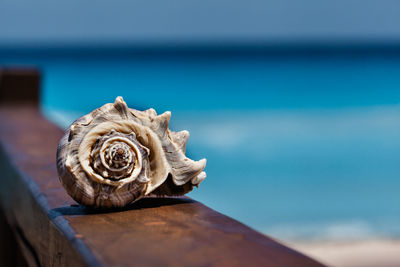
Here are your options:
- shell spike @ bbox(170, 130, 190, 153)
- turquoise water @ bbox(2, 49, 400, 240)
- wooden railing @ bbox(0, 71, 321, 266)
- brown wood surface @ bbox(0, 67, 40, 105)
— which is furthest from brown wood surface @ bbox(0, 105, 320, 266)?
turquoise water @ bbox(2, 49, 400, 240)

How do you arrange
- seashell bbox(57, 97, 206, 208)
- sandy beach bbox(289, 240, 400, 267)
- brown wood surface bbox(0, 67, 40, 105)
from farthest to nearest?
sandy beach bbox(289, 240, 400, 267), brown wood surface bbox(0, 67, 40, 105), seashell bbox(57, 97, 206, 208)

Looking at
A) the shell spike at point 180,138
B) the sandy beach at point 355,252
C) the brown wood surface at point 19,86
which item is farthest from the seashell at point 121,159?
the sandy beach at point 355,252

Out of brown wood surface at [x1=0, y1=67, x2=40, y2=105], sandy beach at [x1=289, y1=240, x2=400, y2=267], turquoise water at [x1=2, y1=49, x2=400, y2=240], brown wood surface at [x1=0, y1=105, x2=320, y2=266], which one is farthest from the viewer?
turquoise water at [x1=2, y1=49, x2=400, y2=240]

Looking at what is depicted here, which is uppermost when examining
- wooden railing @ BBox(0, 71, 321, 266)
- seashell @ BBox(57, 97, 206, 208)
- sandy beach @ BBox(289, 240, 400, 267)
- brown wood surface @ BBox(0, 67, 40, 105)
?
brown wood surface @ BBox(0, 67, 40, 105)

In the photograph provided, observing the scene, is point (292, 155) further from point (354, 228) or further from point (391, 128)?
point (391, 128)

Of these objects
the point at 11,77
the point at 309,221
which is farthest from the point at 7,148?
the point at 309,221

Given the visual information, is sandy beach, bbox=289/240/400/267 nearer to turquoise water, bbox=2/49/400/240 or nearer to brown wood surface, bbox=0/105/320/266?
turquoise water, bbox=2/49/400/240
